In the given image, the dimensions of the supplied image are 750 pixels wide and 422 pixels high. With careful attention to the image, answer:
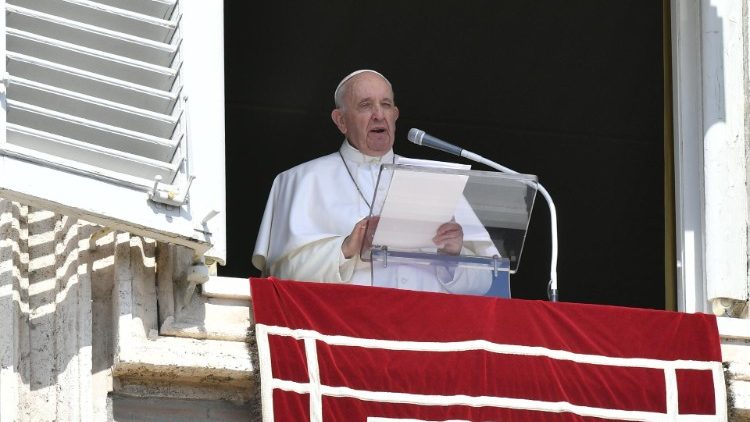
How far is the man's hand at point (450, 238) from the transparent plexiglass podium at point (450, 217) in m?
0.01

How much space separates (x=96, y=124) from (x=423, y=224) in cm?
112

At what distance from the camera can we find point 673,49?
28.3ft

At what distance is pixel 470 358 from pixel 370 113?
5.24 feet

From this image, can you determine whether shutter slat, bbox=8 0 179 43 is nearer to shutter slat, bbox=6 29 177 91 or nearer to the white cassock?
shutter slat, bbox=6 29 177 91

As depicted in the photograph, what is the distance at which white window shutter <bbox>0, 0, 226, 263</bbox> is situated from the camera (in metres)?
6.79

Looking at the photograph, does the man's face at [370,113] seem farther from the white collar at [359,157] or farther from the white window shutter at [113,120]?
the white window shutter at [113,120]

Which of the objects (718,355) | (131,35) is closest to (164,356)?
(131,35)

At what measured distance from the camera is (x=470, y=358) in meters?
7.31

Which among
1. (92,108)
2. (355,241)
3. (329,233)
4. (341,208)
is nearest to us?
(92,108)

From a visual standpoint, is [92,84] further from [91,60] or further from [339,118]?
[339,118]

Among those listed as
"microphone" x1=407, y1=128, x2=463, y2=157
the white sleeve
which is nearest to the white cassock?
the white sleeve

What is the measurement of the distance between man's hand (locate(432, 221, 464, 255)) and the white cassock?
0.02 metres

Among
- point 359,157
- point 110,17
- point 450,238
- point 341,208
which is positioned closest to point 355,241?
point 450,238

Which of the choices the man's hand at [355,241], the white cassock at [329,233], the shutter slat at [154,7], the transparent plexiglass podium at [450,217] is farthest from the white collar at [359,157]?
the shutter slat at [154,7]
